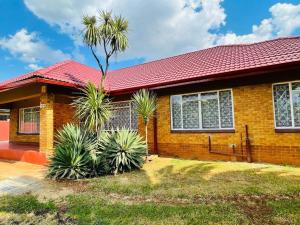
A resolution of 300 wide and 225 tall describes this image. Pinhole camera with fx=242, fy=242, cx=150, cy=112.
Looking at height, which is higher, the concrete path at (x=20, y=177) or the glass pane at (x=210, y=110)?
the glass pane at (x=210, y=110)

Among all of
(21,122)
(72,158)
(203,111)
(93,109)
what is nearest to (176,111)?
(203,111)

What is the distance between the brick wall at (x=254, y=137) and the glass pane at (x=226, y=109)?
0.24 meters

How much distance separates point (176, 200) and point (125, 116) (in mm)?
7650

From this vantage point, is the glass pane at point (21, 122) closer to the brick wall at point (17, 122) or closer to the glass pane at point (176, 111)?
the brick wall at point (17, 122)

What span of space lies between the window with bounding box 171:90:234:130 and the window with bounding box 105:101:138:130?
2219 mm

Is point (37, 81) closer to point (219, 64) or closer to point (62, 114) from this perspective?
point (62, 114)

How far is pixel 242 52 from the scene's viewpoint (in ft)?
38.6

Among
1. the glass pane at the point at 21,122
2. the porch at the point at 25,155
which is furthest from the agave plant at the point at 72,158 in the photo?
the glass pane at the point at 21,122

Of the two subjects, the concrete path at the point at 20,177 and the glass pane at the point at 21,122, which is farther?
the glass pane at the point at 21,122

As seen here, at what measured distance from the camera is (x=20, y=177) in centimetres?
814

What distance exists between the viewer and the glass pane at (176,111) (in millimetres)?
10758

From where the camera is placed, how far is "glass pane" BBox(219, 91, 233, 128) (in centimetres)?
944

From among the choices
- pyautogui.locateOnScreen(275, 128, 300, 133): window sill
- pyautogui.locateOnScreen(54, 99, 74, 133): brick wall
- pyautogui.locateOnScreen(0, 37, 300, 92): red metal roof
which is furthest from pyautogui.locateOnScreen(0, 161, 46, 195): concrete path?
pyautogui.locateOnScreen(275, 128, 300, 133): window sill

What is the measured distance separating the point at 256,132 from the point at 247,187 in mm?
3521
